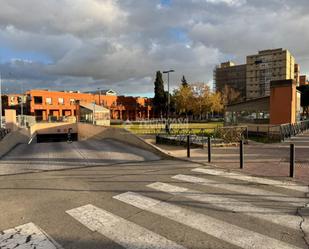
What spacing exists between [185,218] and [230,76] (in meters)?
138

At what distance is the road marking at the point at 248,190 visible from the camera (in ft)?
21.5

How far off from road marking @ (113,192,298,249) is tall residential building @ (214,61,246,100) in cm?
12752

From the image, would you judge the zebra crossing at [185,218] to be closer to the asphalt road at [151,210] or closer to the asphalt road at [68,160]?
the asphalt road at [151,210]

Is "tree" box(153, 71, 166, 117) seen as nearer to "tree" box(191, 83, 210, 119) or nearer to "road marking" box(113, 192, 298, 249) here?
"tree" box(191, 83, 210, 119)

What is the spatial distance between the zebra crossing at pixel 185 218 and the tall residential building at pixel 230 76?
126 meters

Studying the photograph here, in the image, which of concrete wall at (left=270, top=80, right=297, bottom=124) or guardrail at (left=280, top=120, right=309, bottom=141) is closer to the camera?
guardrail at (left=280, top=120, right=309, bottom=141)

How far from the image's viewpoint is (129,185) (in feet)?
26.3

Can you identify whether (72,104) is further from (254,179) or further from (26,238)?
(26,238)

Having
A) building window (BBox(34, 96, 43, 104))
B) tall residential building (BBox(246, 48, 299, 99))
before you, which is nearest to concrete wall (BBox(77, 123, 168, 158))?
building window (BBox(34, 96, 43, 104))

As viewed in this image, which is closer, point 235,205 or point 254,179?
point 235,205

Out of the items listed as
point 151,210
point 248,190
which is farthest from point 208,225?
point 248,190

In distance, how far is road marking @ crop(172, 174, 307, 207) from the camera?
654 centimetres

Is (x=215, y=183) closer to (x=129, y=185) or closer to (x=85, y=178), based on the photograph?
(x=129, y=185)

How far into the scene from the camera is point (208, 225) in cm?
511
